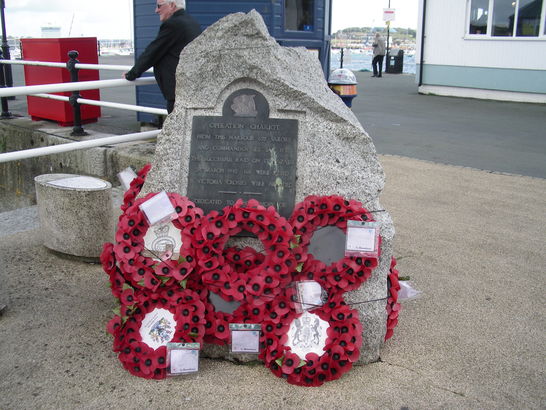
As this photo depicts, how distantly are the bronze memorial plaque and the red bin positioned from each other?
5.10 meters

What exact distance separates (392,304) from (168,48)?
3355 mm

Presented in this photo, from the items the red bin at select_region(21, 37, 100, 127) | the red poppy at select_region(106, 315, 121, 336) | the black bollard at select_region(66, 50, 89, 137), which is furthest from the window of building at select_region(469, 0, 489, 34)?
the red poppy at select_region(106, 315, 121, 336)

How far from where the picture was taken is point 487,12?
1619cm

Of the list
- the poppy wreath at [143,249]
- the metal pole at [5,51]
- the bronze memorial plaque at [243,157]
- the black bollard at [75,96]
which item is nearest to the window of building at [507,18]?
the metal pole at [5,51]

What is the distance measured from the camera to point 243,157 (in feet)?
12.0

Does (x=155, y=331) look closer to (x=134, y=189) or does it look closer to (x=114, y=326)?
(x=114, y=326)

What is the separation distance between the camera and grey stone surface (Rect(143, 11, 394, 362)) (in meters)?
3.48

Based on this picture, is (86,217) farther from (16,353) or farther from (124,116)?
(124,116)

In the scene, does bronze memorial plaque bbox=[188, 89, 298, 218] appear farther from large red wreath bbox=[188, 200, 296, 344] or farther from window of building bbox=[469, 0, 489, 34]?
window of building bbox=[469, 0, 489, 34]

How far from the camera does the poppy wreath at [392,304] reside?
3.56 m

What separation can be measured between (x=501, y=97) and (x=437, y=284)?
42.6ft

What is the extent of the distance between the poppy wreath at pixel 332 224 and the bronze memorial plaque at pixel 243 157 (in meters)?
0.19

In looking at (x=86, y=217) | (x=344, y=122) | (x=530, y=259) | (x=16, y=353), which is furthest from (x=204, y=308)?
(x=530, y=259)

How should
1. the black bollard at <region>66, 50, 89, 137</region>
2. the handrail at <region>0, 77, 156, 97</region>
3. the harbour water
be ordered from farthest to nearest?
1. the harbour water
2. the black bollard at <region>66, 50, 89, 137</region>
3. the handrail at <region>0, 77, 156, 97</region>
